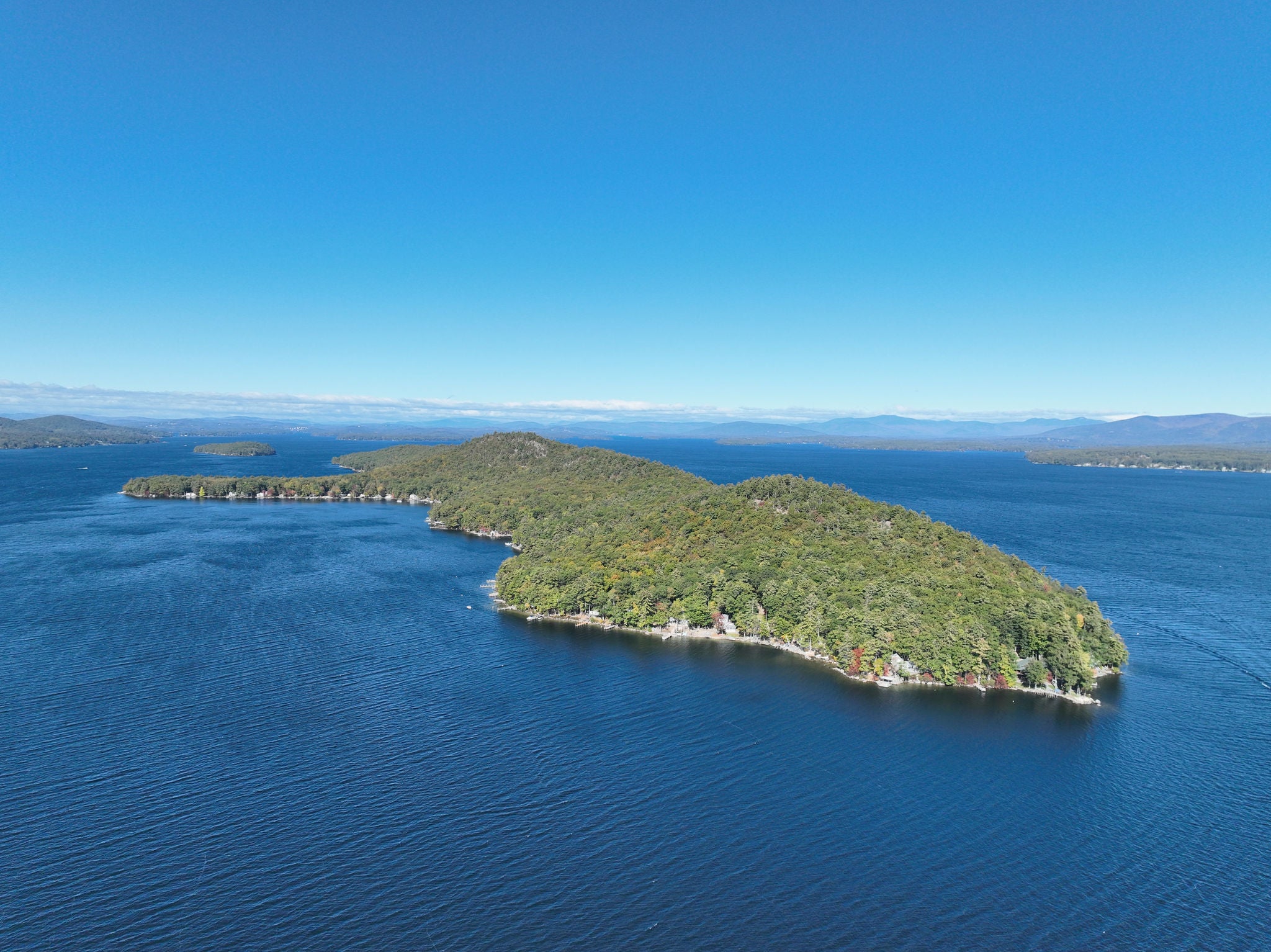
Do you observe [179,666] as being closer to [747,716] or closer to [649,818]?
[649,818]

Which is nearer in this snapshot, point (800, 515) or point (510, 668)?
point (510, 668)

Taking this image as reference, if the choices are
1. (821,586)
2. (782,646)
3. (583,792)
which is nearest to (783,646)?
(782,646)

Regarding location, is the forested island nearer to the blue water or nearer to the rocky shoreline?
the rocky shoreline

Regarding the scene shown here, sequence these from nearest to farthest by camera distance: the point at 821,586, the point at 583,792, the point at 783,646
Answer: the point at 583,792 → the point at 783,646 → the point at 821,586

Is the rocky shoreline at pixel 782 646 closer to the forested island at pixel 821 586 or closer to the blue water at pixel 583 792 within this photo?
the forested island at pixel 821 586

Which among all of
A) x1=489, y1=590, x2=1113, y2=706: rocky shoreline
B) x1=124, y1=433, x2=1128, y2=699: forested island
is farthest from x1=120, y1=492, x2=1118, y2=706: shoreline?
x1=124, y1=433, x2=1128, y2=699: forested island

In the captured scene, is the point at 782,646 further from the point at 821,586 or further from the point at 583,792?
the point at 583,792

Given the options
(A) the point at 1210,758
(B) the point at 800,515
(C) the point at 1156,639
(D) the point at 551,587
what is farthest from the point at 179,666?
(C) the point at 1156,639

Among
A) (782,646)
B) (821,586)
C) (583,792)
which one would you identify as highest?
(821,586)
